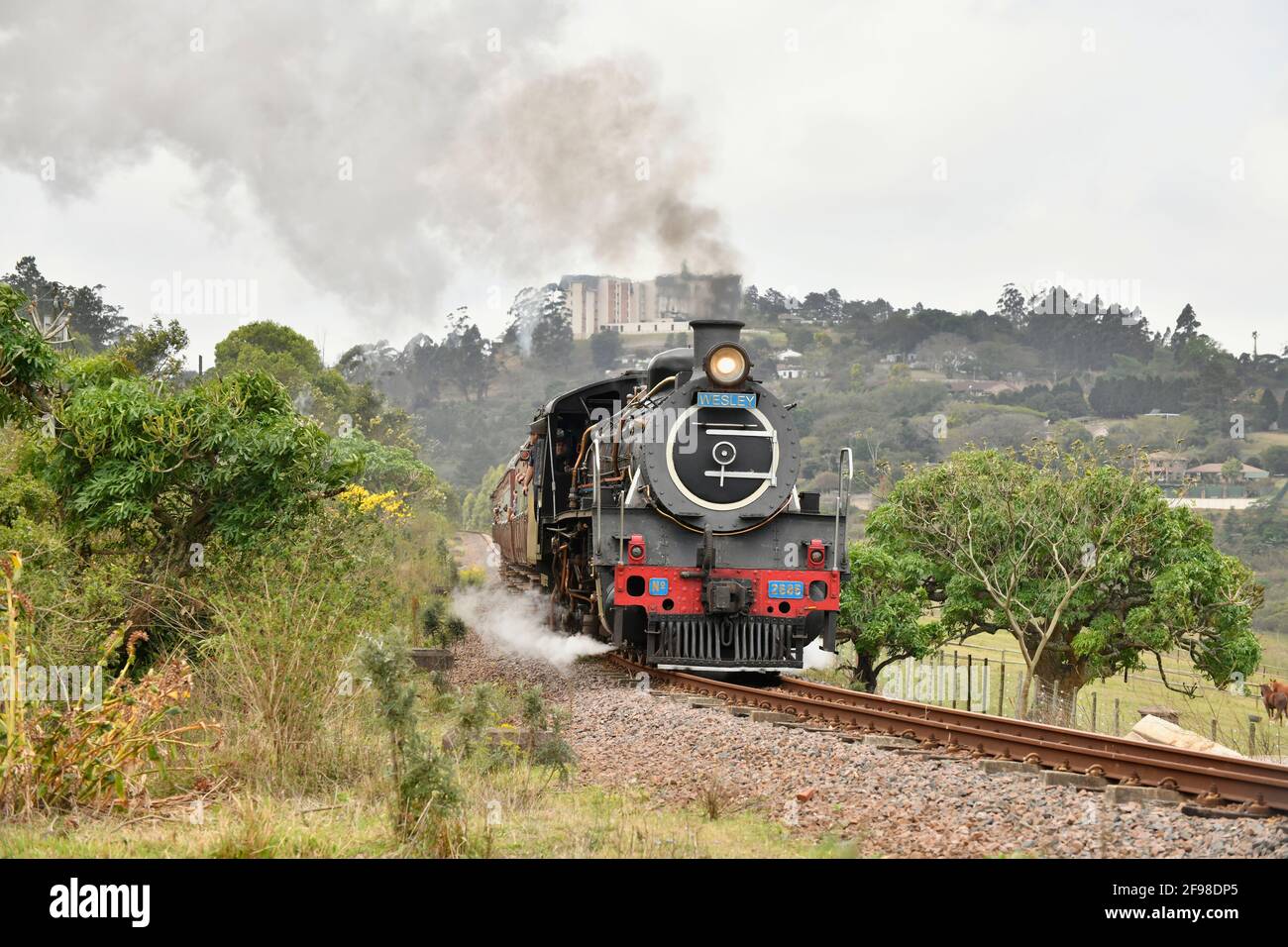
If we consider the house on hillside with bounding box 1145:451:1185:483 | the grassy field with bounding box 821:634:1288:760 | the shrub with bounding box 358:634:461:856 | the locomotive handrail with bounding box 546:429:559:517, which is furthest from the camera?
the house on hillside with bounding box 1145:451:1185:483

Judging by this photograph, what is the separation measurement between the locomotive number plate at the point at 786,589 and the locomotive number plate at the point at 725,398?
83.2 inches

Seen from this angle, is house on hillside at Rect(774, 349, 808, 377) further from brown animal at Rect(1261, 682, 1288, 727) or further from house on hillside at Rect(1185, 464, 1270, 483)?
brown animal at Rect(1261, 682, 1288, 727)

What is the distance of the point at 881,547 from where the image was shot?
2378 centimetres

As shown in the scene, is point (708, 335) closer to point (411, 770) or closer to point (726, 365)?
point (726, 365)

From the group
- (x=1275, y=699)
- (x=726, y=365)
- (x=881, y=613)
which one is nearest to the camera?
(x=726, y=365)

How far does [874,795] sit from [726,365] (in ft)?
22.7

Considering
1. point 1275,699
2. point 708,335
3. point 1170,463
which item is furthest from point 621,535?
point 1170,463

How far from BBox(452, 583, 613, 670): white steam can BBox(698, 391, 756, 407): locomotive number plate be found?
14.8ft

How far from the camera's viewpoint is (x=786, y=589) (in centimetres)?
1415

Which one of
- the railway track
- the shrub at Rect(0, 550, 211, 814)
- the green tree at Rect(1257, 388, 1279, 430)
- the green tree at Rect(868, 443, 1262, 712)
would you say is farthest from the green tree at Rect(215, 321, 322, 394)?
the green tree at Rect(1257, 388, 1279, 430)

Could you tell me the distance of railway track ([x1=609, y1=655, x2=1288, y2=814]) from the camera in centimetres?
759
